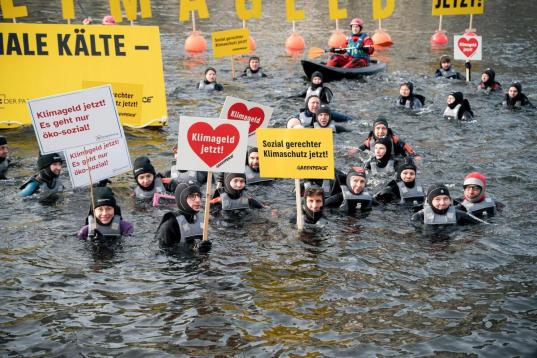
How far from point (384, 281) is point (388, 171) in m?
5.62

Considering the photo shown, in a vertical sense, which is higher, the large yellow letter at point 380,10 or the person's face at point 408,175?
the large yellow letter at point 380,10

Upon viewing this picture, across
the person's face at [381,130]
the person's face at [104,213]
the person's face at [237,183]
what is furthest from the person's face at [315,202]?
the person's face at [381,130]

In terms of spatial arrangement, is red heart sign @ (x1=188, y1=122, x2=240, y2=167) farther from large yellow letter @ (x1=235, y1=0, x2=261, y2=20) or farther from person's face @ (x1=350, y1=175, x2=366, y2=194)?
large yellow letter @ (x1=235, y1=0, x2=261, y2=20)

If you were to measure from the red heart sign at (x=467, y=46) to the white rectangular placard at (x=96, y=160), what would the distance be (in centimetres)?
1477

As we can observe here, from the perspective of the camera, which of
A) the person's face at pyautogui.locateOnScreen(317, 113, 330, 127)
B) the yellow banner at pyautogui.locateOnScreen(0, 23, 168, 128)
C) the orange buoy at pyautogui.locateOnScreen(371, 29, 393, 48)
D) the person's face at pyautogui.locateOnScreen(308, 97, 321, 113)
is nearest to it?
the person's face at pyautogui.locateOnScreen(317, 113, 330, 127)

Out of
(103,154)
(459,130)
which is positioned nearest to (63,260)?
(103,154)

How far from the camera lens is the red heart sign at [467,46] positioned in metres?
24.8

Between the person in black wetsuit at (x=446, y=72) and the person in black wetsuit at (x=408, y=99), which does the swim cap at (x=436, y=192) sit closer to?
the person in black wetsuit at (x=408, y=99)

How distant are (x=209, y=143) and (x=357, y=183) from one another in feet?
12.1

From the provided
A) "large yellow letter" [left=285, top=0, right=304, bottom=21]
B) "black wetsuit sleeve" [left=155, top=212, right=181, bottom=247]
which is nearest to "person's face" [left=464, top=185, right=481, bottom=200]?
"black wetsuit sleeve" [left=155, top=212, right=181, bottom=247]

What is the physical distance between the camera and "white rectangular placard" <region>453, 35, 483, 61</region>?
24.7m

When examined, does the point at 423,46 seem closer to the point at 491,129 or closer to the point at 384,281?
the point at 491,129

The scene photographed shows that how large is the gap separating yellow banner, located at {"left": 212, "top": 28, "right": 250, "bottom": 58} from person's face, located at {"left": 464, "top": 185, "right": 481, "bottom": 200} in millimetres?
14491

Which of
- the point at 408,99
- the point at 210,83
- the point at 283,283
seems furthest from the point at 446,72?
the point at 283,283
